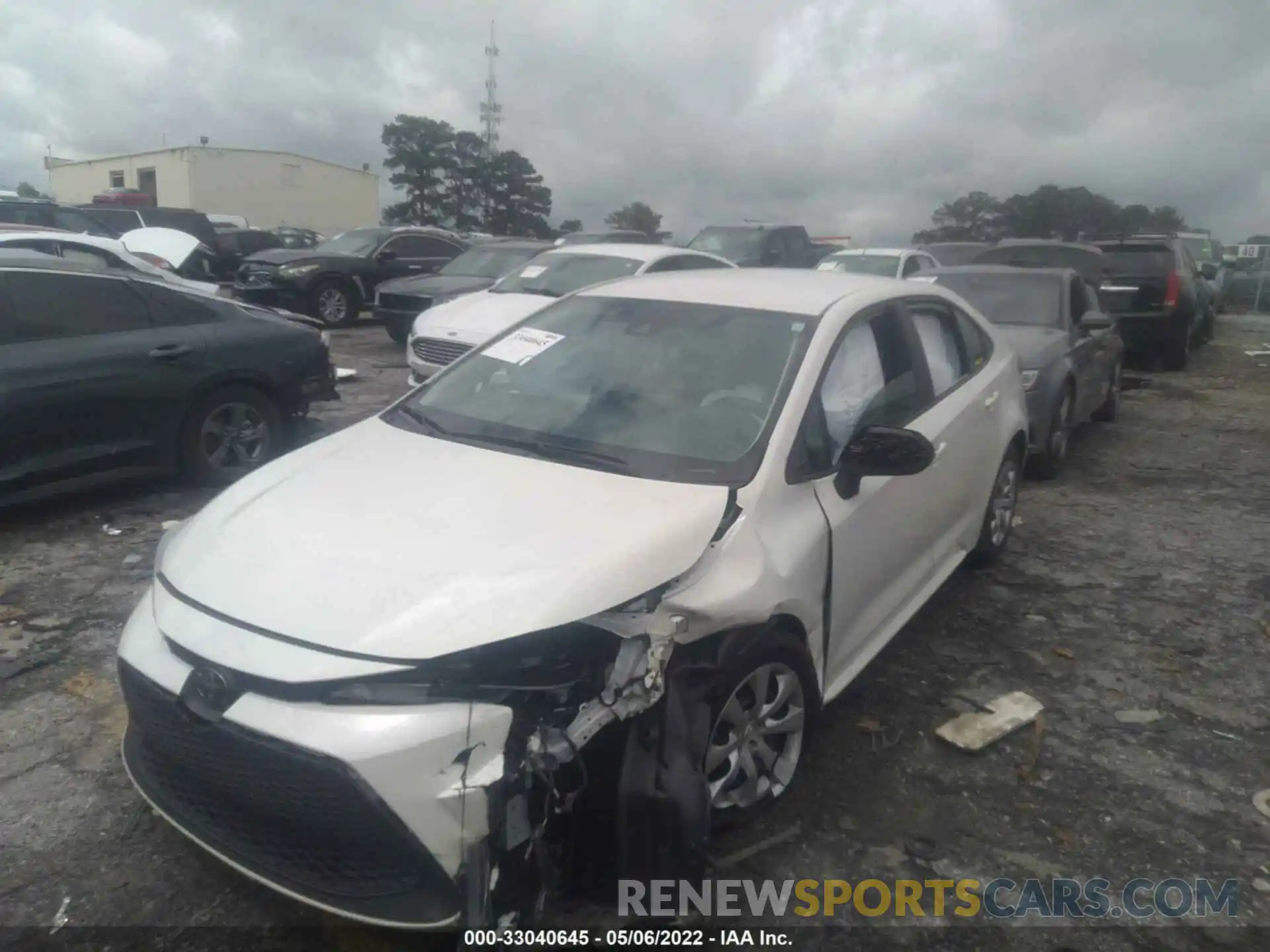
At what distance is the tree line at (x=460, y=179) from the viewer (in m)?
→ 60.4

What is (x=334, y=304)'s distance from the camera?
1448 centimetres

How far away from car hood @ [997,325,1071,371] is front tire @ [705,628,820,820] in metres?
4.52

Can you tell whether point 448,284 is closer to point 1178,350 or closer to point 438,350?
point 438,350

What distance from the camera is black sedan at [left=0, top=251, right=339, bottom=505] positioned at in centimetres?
534

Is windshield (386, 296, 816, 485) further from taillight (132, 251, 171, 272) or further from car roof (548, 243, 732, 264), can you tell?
taillight (132, 251, 171, 272)

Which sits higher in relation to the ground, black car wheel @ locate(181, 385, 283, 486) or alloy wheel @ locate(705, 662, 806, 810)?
black car wheel @ locate(181, 385, 283, 486)

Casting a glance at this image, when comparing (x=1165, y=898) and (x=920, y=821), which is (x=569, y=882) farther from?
(x=1165, y=898)

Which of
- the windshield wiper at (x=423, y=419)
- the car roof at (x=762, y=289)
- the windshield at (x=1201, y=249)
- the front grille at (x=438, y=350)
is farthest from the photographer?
the windshield at (x=1201, y=249)

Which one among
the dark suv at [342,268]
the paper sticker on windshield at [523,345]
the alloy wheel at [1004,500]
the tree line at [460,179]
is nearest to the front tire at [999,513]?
the alloy wheel at [1004,500]

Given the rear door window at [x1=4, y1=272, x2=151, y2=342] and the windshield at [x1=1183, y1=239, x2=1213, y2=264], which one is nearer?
the rear door window at [x1=4, y1=272, x2=151, y2=342]

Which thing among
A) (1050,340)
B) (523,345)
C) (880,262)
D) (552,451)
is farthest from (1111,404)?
(552,451)

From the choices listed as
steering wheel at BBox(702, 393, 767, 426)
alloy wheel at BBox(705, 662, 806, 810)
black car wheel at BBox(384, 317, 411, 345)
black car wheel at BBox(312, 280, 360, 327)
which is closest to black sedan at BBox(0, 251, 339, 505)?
steering wheel at BBox(702, 393, 767, 426)

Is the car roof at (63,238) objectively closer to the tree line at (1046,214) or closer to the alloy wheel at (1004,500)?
the alloy wheel at (1004,500)

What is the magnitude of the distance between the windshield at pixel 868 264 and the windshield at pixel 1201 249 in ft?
31.9
